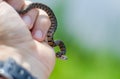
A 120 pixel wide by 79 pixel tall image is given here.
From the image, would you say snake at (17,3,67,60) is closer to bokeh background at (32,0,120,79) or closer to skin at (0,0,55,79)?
skin at (0,0,55,79)

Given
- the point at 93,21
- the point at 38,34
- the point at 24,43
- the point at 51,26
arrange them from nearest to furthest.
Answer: the point at 24,43 < the point at 38,34 < the point at 51,26 < the point at 93,21

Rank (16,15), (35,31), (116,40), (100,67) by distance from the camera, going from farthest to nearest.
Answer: (116,40) → (100,67) → (35,31) → (16,15)

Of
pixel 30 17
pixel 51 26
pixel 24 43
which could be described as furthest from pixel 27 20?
pixel 51 26

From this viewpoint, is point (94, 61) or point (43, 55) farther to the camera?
point (94, 61)

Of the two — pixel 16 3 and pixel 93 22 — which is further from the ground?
pixel 16 3

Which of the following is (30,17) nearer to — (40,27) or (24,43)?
(40,27)

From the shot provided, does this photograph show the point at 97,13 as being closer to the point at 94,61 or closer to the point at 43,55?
the point at 94,61

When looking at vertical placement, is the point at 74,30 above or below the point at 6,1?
below

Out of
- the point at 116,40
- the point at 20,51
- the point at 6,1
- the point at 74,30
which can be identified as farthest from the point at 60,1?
the point at 20,51
